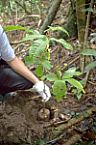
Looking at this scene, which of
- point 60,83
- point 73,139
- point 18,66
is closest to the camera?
point 60,83

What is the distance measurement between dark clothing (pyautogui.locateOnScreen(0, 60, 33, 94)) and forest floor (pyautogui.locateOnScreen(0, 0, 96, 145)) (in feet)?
0.20

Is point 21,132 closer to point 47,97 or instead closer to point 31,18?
point 47,97

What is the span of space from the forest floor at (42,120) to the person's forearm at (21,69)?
187 millimetres

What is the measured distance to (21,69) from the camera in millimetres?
2662

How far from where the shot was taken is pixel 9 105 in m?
2.70

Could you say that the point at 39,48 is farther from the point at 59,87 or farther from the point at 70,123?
the point at 70,123

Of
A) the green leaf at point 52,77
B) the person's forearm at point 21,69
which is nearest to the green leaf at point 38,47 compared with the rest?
the green leaf at point 52,77

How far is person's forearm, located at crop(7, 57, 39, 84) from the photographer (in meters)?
2.63

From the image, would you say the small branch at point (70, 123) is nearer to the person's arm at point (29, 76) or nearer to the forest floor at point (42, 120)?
the forest floor at point (42, 120)

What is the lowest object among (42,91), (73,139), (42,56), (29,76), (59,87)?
(73,139)

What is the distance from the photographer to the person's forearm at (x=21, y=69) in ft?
8.62

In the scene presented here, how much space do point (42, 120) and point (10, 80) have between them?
0.48 meters

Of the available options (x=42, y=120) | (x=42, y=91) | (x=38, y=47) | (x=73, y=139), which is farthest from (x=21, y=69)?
(x=38, y=47)

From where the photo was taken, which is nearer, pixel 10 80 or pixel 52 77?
pixel 52 77
